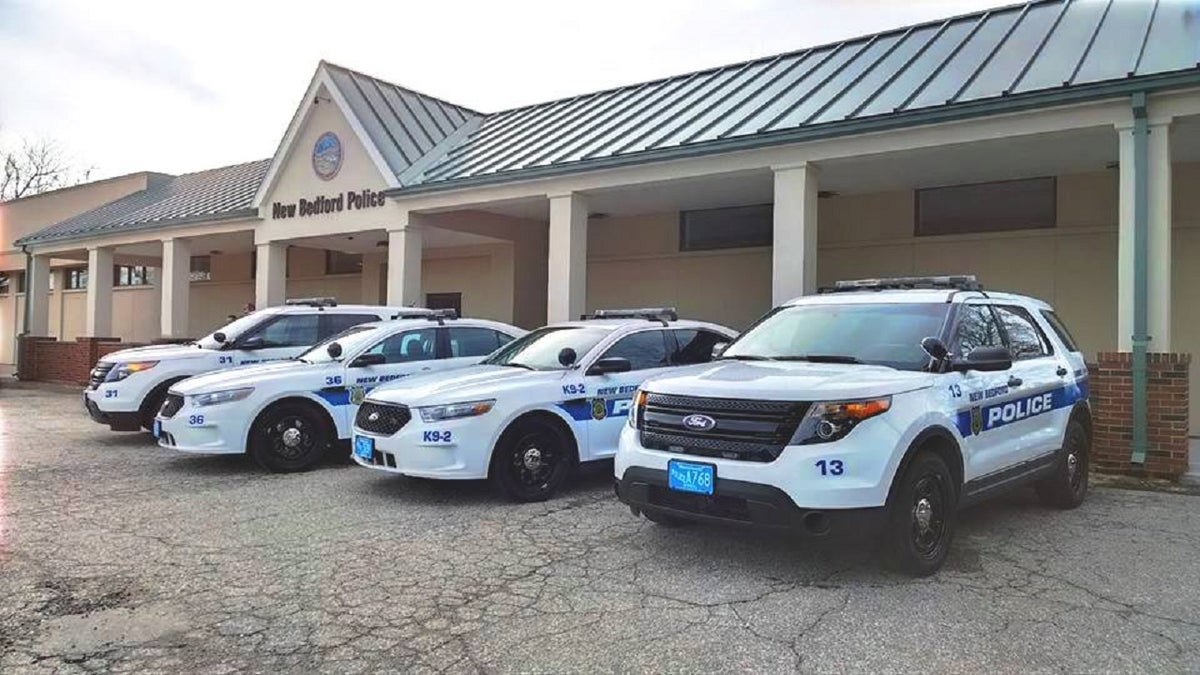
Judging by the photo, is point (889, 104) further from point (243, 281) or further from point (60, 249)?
point (60, 249)

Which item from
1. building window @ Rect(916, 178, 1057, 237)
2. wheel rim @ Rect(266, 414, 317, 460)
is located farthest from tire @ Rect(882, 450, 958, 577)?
building window @ Rect(916, 178, 1057, 237)

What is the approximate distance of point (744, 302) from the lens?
583 inches

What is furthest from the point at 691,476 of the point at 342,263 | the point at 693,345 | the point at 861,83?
the point at 342,263

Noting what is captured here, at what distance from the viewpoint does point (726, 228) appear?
15062mm

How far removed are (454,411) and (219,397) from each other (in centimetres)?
305

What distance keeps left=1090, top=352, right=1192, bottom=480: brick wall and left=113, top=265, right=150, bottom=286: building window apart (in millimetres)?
25519

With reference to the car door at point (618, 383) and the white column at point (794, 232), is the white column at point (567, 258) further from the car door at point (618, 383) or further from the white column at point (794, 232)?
the car door at point (618, 383)

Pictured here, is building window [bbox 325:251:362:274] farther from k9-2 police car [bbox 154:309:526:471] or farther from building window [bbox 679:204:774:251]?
k9-2 police car [bbox 154:309:526:471]

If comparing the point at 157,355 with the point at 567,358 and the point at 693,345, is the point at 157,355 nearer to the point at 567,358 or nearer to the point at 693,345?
the point at 567,358

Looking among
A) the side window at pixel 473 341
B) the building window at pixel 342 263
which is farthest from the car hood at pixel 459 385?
the building window at pixel 342 263

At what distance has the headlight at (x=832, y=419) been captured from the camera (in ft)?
15.3

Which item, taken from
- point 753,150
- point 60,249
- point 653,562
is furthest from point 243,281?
point 653,562

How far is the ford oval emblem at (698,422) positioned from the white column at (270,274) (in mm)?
13858

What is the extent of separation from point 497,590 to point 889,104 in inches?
314
